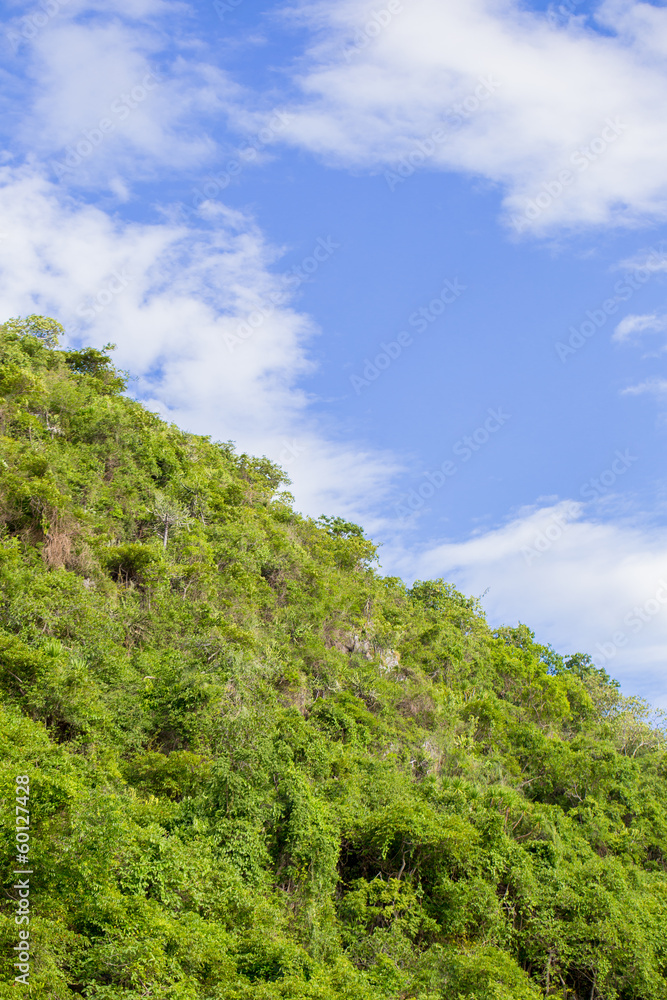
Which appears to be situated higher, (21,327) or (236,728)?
(21,327)

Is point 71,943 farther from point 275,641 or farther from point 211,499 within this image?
point 211,499

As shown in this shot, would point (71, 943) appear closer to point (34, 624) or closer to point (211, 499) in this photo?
point (34, 624)

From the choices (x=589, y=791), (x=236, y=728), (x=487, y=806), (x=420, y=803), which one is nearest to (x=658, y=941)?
(x=487, y=806)

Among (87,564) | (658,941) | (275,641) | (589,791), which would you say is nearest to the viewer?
(658,941)

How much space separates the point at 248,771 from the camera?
61.3 feet

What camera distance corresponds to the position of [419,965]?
17500 millimetres

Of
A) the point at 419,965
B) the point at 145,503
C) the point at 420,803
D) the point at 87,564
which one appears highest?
the point at 145,503

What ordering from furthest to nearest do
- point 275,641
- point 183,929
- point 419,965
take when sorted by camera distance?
1. point 275,641
2. point 419,965
3. point 183,929

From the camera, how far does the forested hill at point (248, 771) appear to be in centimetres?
1295

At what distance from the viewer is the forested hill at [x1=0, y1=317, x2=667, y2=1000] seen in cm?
1295

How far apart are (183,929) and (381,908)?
291 inches

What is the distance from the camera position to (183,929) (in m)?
13.0

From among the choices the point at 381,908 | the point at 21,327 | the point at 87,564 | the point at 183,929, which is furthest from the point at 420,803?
the point at 21,327

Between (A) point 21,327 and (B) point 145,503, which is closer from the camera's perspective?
(B) point 145,503
